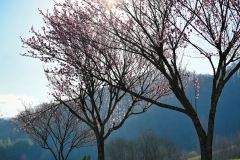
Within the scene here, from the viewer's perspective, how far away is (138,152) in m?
58.8

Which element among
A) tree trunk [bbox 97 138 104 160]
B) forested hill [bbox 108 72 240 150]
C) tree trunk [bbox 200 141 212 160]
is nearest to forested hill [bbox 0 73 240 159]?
forested hill [bbox 108 72 240 150]

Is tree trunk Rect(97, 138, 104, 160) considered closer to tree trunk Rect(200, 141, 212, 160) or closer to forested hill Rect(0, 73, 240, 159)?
tree trunk Rect(200, 141, 212, 160)

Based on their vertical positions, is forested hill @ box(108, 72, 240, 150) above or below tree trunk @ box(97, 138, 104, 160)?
above

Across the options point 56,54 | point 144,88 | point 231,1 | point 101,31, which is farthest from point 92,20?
point 144,88

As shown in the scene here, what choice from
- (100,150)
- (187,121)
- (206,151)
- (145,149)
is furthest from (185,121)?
(206,151)

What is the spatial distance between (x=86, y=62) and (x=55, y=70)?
1.03 meters

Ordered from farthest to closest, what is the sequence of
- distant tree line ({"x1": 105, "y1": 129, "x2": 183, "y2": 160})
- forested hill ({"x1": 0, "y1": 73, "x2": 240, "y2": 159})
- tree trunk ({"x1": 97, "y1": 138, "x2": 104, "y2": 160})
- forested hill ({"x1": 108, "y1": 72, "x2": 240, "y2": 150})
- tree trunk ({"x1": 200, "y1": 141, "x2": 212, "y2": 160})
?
forested hill ({"x1": 108, "y1": 72, "x2": 240, "y2": 150}), forested hill ({"x1": 0, "y1": 73, "x2": 240, "y2": 159}), distant tree line ({"x1": 105, "y1": 129, "x2": 183, "y2": 160}), tree trunk ({"x1": 97, "y1": 138, "x2": 104, "y2": 160}), tree trunk ({"x1": 200, "y1": 141, "x2": 212, "y2": 160})

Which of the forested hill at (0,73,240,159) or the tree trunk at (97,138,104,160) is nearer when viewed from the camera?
the tree trunk at (97,138,104,160)

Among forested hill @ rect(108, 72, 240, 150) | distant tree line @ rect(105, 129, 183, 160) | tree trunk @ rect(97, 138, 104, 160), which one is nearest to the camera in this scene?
tree trunk @ rect(97, 138, 104, 160)

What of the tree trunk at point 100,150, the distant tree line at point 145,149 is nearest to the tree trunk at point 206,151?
the tree trunk at point 100,150

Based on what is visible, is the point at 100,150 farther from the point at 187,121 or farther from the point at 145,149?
the point at 187,121

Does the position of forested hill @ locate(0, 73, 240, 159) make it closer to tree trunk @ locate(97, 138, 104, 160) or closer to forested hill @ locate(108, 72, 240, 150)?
forested hill @ locate(108, 72, 240, 150)

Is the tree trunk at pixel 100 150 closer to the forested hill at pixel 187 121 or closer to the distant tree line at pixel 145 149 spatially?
the distant tree line at pixel 145 149

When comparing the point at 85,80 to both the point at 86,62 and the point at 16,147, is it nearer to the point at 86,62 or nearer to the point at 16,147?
the point at 86,62
